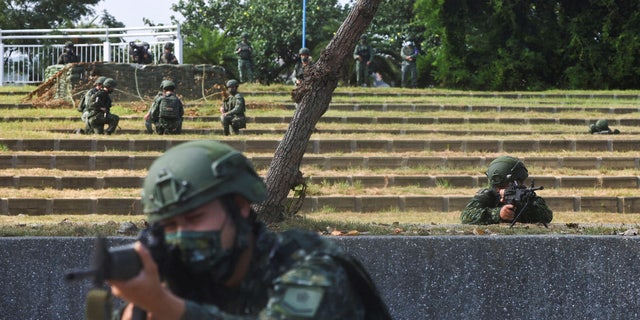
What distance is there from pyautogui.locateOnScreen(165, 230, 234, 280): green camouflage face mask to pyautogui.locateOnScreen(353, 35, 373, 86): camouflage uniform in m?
26.8

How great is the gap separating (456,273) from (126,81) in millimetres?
17941

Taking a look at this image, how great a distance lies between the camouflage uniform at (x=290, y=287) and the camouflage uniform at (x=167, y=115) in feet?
52.2

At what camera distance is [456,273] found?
5715 mm

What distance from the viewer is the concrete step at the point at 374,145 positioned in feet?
56.0

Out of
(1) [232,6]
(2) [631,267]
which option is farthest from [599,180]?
(1) [232,6]

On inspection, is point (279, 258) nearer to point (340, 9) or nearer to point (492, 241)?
point (492, 241)

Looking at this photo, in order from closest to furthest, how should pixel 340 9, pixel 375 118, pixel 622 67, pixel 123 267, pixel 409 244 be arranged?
pixel 123 267 < pixel 409 244 < pixel 375 118 < pixel 622 67 < pixel 340 9

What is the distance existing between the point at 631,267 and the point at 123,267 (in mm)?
4140

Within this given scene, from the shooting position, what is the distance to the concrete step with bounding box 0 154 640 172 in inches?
629

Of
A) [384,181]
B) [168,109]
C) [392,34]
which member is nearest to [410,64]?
[392,34]

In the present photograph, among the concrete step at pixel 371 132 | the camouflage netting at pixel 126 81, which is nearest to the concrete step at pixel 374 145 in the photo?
the concrete step at pixel 371 132

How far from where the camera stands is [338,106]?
74.3 ft

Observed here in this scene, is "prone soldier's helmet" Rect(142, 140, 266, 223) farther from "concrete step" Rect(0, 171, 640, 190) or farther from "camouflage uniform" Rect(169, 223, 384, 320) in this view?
"concrete step" Rect(0, 171, 640, 190)

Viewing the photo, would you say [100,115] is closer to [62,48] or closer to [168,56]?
[168,56]
